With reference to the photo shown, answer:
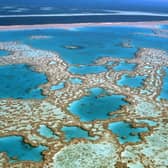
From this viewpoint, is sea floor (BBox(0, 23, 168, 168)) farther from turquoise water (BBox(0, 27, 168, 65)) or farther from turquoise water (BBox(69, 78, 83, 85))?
turquoise water (BBox(0, 27, 168, 65))

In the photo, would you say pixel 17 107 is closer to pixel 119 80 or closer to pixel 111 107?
pixel 111 107

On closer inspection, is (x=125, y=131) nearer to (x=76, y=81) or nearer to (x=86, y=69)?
(x=76, y=81)

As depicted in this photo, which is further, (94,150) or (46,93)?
(46,93)

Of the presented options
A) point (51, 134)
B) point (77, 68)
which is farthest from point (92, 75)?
point (51, 134)

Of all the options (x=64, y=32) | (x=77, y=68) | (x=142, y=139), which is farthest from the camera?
(x=64, y=32)

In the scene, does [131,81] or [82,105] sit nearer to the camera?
[82,105]

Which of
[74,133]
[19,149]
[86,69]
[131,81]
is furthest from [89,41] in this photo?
[19,149]

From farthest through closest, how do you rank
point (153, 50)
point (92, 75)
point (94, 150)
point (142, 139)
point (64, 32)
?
1. point (64, 32)
2. point (153, 50)
3. point (92, 75)
4. point (142, 139)
5. point (94, 150)
